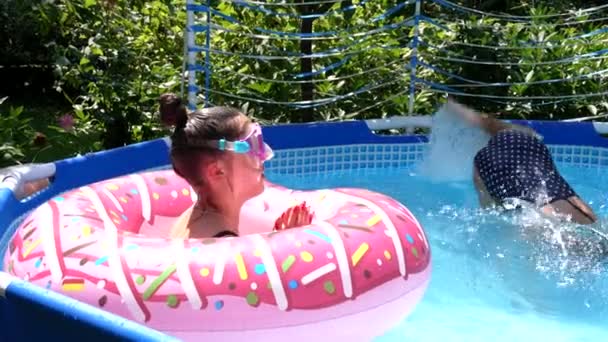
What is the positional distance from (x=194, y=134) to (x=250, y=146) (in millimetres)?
193

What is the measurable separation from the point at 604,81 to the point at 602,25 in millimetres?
1851

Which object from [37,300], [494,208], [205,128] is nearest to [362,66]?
[494,208]

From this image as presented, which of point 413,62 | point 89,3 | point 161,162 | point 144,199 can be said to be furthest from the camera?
point 413,62

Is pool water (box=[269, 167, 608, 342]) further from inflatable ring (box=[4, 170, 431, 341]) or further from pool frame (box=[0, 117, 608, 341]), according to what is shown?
pool frame (box=[0, 117, 608, 341])

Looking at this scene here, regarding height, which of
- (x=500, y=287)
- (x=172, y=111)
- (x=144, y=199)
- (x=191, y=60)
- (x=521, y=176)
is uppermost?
(x=172, y=111)

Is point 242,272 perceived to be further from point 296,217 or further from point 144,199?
point 144,199

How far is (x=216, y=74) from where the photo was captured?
6617 millimetres

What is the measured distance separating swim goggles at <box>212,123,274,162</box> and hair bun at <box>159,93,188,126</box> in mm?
131

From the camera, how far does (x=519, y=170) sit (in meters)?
4.48

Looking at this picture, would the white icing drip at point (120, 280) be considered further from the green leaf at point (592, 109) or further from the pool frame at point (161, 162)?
the green leaf at point (592, 109)

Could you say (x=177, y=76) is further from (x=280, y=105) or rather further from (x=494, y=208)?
(x=494, y=208)

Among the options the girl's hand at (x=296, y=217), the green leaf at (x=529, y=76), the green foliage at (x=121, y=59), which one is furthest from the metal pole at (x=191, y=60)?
the green leaf at (x=529, y=76)

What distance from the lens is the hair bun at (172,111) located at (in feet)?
9.20

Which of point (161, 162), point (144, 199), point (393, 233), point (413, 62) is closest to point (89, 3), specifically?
point (161, 162)
